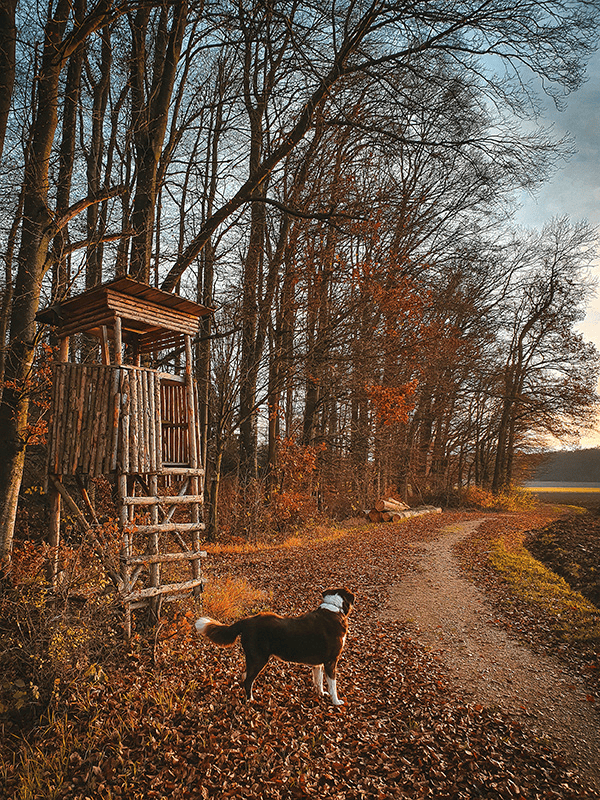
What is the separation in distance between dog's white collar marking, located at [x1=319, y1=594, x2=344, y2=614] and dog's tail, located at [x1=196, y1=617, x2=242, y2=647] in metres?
0.77

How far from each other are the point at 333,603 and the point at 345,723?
120 cm

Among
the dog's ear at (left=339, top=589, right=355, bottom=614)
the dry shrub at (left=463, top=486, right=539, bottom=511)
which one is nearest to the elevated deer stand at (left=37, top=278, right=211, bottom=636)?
the dog's ear at (left=339, top=589, right=355, bottom=614)

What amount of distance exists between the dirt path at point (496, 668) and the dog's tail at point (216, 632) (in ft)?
9.71

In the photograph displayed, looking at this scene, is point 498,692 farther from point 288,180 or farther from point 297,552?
point 288,180

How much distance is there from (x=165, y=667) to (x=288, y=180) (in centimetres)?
1485

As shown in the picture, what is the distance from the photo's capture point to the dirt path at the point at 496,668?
440 centimetres

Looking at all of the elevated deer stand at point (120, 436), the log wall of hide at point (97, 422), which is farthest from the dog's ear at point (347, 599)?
the log wall of hide at point (97, 422)

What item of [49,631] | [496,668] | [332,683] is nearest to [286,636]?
[332,683]

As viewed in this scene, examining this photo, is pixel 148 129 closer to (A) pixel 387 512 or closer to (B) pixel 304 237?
(B) pixel 304 237

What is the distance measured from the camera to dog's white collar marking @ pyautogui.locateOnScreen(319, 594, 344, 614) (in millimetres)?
3858

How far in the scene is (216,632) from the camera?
369 centimetres

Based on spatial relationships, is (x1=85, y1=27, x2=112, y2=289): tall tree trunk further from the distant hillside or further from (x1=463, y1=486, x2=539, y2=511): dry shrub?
the distant hillside

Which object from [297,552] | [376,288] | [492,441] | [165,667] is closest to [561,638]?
[165,667]

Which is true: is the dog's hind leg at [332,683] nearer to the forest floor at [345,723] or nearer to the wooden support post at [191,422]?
the forest floor at [345,723]
